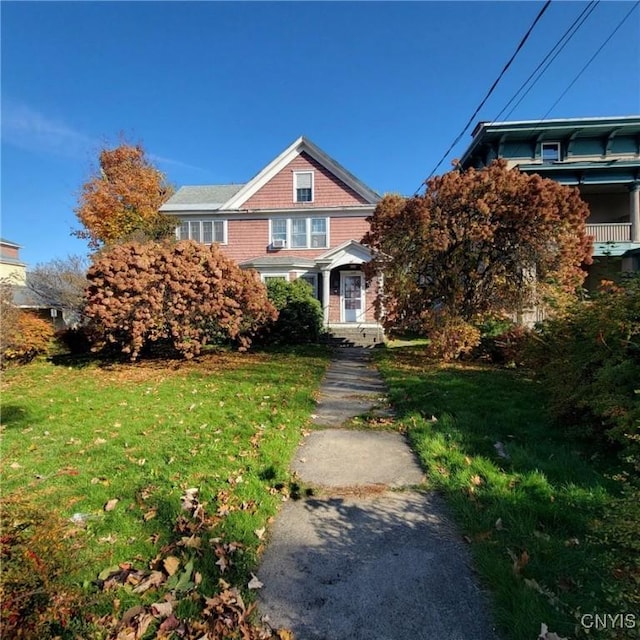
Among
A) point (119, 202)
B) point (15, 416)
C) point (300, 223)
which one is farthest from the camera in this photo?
point (119, 202)

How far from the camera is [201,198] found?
67.5 feet

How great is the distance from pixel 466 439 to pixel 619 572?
2.45 m

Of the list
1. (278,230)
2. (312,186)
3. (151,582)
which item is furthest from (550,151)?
(151,582)

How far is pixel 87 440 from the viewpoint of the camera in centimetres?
472

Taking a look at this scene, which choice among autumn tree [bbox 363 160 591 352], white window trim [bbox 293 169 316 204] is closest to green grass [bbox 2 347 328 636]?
autumn tree [bbox 363 160 591 352]

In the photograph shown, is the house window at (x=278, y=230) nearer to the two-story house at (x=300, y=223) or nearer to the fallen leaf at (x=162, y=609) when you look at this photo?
the two-story house at (x=300, y=223)

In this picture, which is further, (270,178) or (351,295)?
(270,178)

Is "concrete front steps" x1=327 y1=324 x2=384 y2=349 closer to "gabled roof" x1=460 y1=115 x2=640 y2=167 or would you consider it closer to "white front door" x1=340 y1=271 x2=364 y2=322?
"white front door" x1=340 y1=271 x2=364 y2=322

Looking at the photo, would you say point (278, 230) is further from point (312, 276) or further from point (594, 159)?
point (594, 159)

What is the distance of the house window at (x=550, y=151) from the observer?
1767cm

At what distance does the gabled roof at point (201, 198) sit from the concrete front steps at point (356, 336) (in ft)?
28.9

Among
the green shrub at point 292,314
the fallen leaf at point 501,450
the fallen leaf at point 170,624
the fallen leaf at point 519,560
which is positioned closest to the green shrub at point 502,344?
the fallen leaf at point 501,450

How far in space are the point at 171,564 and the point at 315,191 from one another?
18.0m

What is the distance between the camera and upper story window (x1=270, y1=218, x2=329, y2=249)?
18.7 metres
